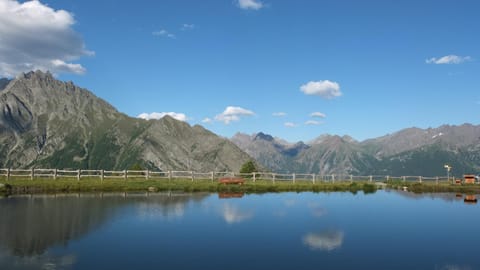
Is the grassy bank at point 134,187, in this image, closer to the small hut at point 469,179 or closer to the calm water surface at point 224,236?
the calm water surface at point 224,236

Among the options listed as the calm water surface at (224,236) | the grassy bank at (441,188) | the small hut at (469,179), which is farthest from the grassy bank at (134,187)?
the small hut at (469,179)

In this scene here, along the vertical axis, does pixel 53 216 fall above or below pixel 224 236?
above

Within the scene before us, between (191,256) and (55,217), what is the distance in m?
15.3

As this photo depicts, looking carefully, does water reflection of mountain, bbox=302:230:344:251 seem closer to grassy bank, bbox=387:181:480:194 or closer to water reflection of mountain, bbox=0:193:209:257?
water reflection of mountain, bbox=0:193:209:257

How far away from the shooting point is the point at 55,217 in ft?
104

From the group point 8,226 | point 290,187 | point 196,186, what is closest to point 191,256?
point 8,226

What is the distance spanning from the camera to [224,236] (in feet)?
89.5

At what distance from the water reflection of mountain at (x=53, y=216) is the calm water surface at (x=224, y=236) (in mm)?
67

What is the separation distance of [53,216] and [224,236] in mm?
14477

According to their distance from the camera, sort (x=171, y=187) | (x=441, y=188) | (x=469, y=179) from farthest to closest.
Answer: (x=469, y=179) → (x=441, y=188) → (x=171, y=187)

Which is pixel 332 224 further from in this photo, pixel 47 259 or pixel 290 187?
pixel 290 187

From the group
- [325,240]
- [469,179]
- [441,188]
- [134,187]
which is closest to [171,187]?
[134,187]

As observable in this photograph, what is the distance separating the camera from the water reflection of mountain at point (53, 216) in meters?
23.7

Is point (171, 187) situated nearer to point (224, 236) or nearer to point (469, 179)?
point (224, 236)
